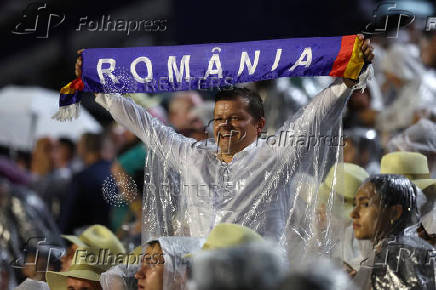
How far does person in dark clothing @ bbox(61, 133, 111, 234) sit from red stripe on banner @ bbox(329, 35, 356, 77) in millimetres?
3215

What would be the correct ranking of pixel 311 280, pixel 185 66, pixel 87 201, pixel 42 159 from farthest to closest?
pixel 42 159 < pixel 87 201 < pixel 185 66 < pixel 311 280

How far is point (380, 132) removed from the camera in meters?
8.07

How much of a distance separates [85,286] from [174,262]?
3.13 feet

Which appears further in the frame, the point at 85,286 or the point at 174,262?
the point at 85,286

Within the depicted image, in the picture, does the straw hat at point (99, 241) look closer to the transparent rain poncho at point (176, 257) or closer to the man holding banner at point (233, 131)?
the man holding banner at point (233, 131)

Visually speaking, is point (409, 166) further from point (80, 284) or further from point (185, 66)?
point (80, 284)

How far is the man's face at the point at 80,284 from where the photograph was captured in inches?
203

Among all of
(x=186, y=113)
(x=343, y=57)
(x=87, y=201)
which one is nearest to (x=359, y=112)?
(x=186, y=113)

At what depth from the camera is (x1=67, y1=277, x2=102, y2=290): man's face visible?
5156 mm

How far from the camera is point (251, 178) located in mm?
4727

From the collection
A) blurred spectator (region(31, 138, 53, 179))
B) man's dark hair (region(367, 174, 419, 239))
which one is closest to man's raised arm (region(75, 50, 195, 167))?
man's dark hair (region(367, 174, 419, 239))

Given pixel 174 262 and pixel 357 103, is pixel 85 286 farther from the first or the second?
pixel 357 103

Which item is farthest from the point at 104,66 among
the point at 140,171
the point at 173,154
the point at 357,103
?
the point at 357,103

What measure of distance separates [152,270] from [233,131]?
909 mm
